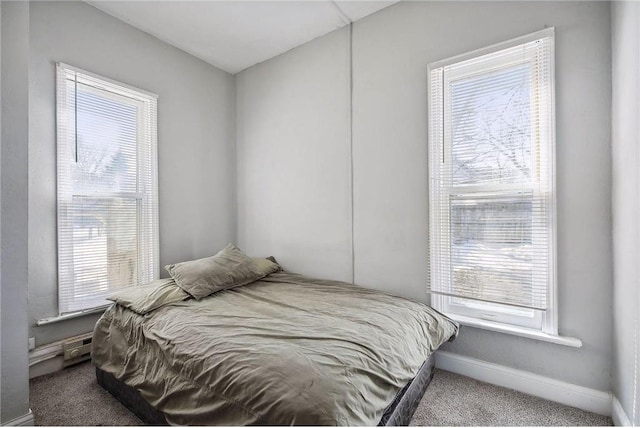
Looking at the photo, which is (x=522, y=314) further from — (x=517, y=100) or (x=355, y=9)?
(x=355, y=9)

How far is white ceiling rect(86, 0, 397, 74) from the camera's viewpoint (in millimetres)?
2254

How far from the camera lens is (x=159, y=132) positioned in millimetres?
2639

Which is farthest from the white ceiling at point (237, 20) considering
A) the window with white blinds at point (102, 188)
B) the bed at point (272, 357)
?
the bed at point (272, 357)

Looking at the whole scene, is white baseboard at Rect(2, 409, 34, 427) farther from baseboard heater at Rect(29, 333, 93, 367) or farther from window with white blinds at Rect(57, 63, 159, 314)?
window with white blinds at Rect(57, 63, 159, 314)

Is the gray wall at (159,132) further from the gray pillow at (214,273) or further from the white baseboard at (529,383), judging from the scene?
the white baseboard at (529,383)

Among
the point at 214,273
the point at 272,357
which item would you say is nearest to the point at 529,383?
the point at 272,357

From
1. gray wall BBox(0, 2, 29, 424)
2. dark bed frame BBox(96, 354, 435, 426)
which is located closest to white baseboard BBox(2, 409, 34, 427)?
gray wall BBox(0, 2, 29, 424)

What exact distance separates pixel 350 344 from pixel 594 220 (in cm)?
153

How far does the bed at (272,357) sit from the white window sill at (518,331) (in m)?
0.22

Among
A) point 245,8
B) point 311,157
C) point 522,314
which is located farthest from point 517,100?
point 245,8

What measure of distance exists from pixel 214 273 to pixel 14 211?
1.15 metres

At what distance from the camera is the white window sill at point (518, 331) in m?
1.59

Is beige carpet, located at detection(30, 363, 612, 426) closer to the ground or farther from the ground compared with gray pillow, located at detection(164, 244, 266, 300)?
closer to the ground

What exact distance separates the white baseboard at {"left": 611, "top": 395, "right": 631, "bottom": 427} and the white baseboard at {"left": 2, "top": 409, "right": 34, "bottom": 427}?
297 centimetres
